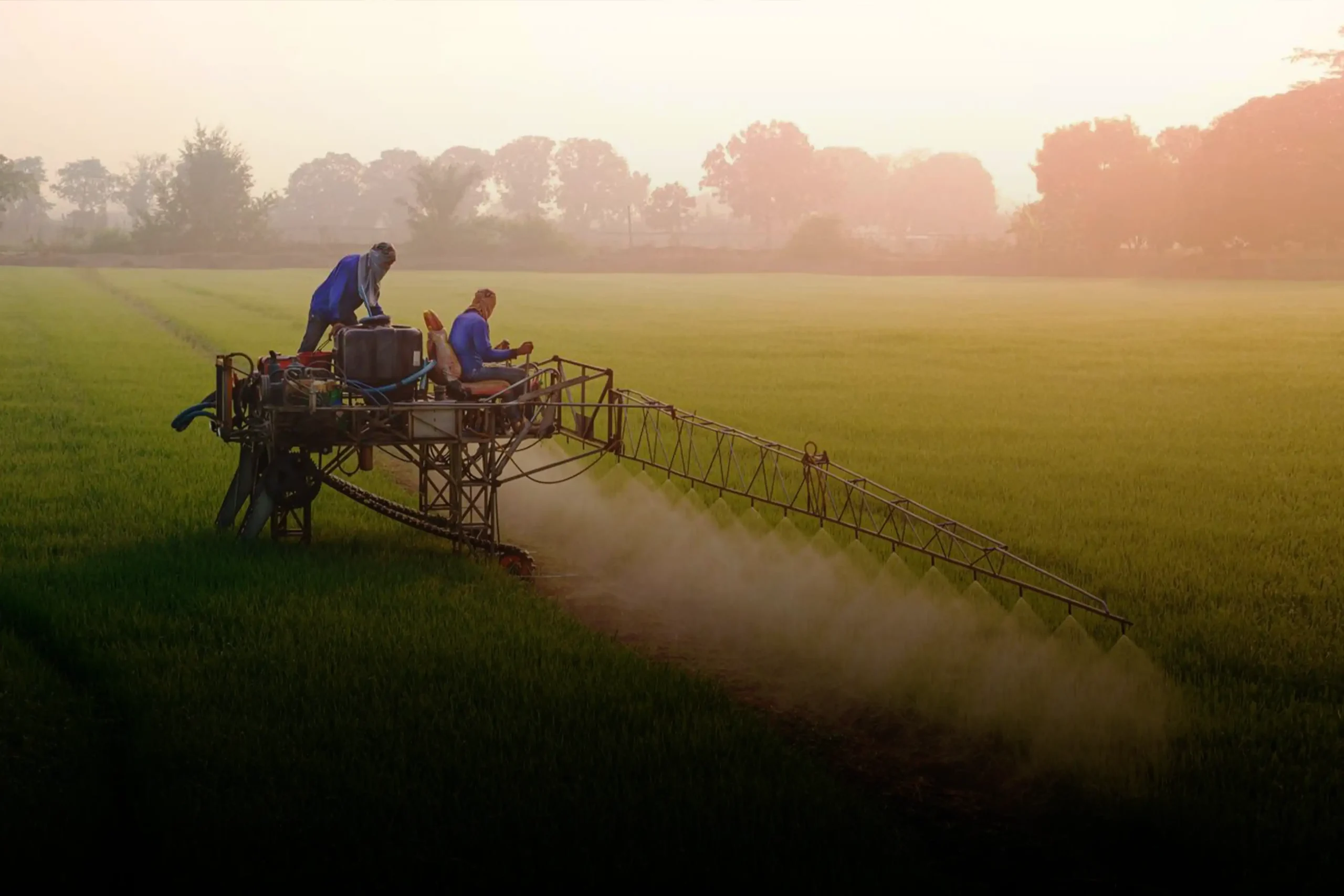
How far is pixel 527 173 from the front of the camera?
145 meters

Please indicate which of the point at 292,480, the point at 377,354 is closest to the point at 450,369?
the point at 377,354

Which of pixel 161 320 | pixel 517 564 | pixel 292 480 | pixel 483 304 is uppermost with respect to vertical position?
pixel 483 304

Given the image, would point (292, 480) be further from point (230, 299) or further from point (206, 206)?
point (206, 206)

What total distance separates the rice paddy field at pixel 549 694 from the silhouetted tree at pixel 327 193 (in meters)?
126

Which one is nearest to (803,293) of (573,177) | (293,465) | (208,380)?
(208,380)

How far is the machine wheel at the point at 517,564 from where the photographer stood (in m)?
10.3

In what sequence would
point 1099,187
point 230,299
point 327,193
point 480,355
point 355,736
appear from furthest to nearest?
point 327,193 < point 1099,187 < point 230,299 < point 480,355 < point 355,736

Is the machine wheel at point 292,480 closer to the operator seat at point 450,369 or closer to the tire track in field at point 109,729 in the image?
the operator seat at point 450,369

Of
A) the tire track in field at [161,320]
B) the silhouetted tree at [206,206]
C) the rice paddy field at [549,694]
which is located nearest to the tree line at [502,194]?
the silhouetted tree at [206,206]

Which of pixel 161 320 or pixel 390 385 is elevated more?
pixel 390 385

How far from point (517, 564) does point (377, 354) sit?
1.90 metres

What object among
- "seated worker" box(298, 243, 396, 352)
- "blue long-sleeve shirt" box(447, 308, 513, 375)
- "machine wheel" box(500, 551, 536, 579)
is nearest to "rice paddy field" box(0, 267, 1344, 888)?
"machine wheel" box(500, 551, 536, 579)

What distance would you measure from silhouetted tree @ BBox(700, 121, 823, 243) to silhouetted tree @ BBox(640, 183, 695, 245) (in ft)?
8.75

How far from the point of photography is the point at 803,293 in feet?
205
